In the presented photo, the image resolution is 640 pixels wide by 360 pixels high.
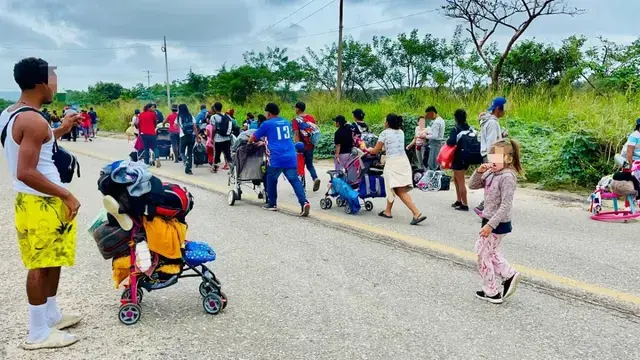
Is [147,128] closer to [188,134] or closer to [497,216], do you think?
[188,134]

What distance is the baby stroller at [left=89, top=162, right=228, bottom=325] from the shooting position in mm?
4262

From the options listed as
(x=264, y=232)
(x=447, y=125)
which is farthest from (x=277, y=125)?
(x=447, y=125)

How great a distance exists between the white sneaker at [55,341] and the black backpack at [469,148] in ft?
22.6

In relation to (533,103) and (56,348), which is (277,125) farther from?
(533,103)

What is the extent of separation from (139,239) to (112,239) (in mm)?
208

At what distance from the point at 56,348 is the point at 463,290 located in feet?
11.7

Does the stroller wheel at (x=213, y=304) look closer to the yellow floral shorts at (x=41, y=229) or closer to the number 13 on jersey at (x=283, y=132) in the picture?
the yellow floral shorts at (x=41, y=229)

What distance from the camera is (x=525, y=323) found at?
14.8 feet

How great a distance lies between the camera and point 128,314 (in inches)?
175

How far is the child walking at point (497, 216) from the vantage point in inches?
190

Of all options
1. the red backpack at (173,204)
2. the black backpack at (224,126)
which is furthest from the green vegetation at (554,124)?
the red backpack at (173,204)

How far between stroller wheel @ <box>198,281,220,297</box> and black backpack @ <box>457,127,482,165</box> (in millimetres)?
5777

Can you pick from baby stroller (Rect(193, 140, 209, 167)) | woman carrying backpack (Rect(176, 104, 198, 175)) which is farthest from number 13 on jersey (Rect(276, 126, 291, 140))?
baby stroller (Rect(193, 140, 209, 167))

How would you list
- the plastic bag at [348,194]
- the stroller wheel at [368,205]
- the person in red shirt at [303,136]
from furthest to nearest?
1. the person in red shirt at [303,136]
2. the stroller wheel at [368,205]
3. the plastic bag at [348,194]
